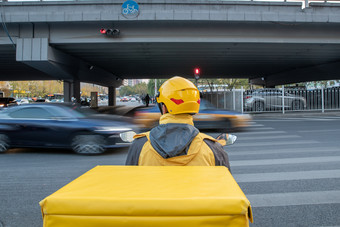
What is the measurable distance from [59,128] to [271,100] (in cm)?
1607

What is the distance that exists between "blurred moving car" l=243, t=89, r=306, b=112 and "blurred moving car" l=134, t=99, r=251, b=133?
27.9 feet

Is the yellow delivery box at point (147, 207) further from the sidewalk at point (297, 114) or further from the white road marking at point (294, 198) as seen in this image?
the sidewalk at point (297, 114)

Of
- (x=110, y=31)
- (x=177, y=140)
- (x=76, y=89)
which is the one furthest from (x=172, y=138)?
(x=76, y=89)

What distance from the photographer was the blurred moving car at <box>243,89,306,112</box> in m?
19.9

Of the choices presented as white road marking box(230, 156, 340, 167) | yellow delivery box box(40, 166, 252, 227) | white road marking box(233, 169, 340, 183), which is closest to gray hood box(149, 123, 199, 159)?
yellow delivery box box(40, 166, 252, 227)

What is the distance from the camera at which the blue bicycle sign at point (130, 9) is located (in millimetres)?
14281

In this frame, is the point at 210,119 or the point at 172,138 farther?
the point at 210,119

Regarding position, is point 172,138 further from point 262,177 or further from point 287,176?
point 287,176

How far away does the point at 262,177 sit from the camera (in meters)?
5.15

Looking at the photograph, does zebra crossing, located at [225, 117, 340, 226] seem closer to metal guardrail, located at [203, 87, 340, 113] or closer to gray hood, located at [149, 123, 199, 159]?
gray hood, located at [149, 123, 199, 159]

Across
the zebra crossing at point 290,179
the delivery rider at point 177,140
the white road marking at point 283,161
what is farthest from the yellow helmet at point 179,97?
the white road marking at point 283,161

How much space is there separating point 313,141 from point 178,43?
923 cm

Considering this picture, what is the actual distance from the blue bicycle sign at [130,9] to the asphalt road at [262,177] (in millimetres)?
8704

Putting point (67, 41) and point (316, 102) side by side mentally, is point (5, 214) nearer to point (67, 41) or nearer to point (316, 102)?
point (67, 41)
